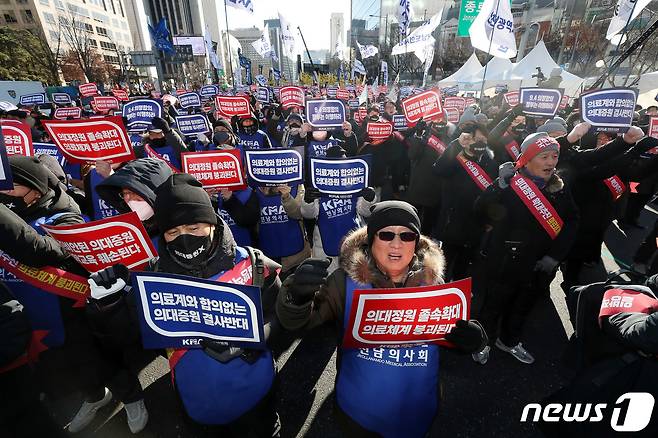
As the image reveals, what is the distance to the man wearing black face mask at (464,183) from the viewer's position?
4.21 metres

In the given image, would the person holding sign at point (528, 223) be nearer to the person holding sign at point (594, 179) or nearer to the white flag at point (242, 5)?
the person holding sign at point (594, 179)

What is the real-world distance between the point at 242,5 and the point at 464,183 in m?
15.4

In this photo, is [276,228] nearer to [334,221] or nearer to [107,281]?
[334,221]

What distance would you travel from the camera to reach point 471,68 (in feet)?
69.6

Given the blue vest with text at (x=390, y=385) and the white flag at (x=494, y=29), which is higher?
the white flag at (x=494, y=29)

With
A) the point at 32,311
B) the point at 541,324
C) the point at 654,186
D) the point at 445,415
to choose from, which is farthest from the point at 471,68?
the point at 32,311

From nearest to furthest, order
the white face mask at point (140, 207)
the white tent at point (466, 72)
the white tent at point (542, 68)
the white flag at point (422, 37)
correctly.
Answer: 1. the white face mask at point (140, 207)
2. the white flag at point (422, 37)
3. the white tent at point (542, 68)
4. the white tent at point (466, 72)

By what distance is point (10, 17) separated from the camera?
202 feet

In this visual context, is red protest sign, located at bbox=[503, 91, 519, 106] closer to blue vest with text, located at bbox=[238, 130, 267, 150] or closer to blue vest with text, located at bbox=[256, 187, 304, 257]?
blue vest with text, located at bbox=[238, 130, 267, 150]

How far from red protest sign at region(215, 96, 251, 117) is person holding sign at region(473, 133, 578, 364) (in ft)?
22.5

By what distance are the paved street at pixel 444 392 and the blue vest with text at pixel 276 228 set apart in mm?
1106

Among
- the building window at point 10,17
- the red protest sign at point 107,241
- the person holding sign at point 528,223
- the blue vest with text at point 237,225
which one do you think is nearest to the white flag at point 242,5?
the blue vest with text at point 237,225

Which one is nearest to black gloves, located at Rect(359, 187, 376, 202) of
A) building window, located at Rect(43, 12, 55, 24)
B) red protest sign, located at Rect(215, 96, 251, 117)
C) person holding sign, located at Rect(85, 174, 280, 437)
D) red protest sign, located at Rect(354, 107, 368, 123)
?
person holding sign, located at Rect(85, 174, 280, 437)

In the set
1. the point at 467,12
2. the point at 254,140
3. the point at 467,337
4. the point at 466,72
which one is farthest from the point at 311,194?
the point at 466,72
